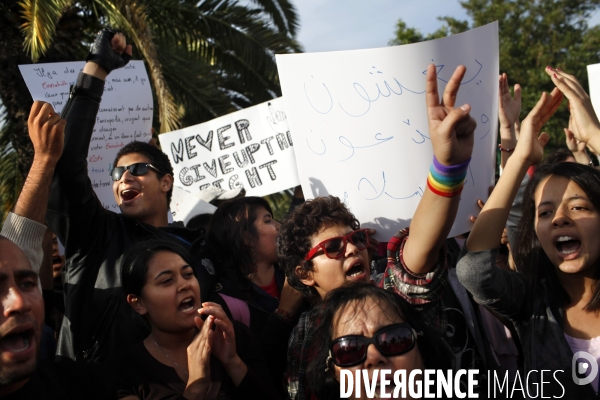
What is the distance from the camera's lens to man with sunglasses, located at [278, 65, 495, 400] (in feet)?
7.02

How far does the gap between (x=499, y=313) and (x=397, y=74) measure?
1110 millimetres

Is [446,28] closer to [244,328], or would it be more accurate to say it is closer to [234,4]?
[234,4]

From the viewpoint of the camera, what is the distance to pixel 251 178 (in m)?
4.88

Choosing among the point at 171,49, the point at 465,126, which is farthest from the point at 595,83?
the point at 171,49

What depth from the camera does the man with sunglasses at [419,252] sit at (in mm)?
2141

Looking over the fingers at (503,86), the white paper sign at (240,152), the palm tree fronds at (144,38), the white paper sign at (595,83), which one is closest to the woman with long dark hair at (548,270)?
the fingers at (503,86)

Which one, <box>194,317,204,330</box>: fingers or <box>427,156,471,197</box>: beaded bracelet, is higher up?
<box>427,156,471,197</box>: beaded bracelet

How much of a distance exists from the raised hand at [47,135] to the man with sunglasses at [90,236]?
202mm

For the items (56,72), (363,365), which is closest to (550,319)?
(363,365)

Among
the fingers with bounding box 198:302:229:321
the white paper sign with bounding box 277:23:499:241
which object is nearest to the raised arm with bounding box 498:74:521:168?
the white paper sign with bounding box 277:23:499:241

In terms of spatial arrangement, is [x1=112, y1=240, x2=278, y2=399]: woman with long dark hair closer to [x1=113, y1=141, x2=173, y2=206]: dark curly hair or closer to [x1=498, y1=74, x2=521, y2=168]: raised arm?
[x1=113, y1=141, x2=173, y2=206]: dark curly hair

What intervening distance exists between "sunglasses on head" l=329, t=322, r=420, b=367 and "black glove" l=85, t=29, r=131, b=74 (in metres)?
1.99

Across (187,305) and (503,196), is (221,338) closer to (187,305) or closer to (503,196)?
(187,305)

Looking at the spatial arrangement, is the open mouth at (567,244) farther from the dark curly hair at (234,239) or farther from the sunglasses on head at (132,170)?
the sunglasses on head at (132,170)
